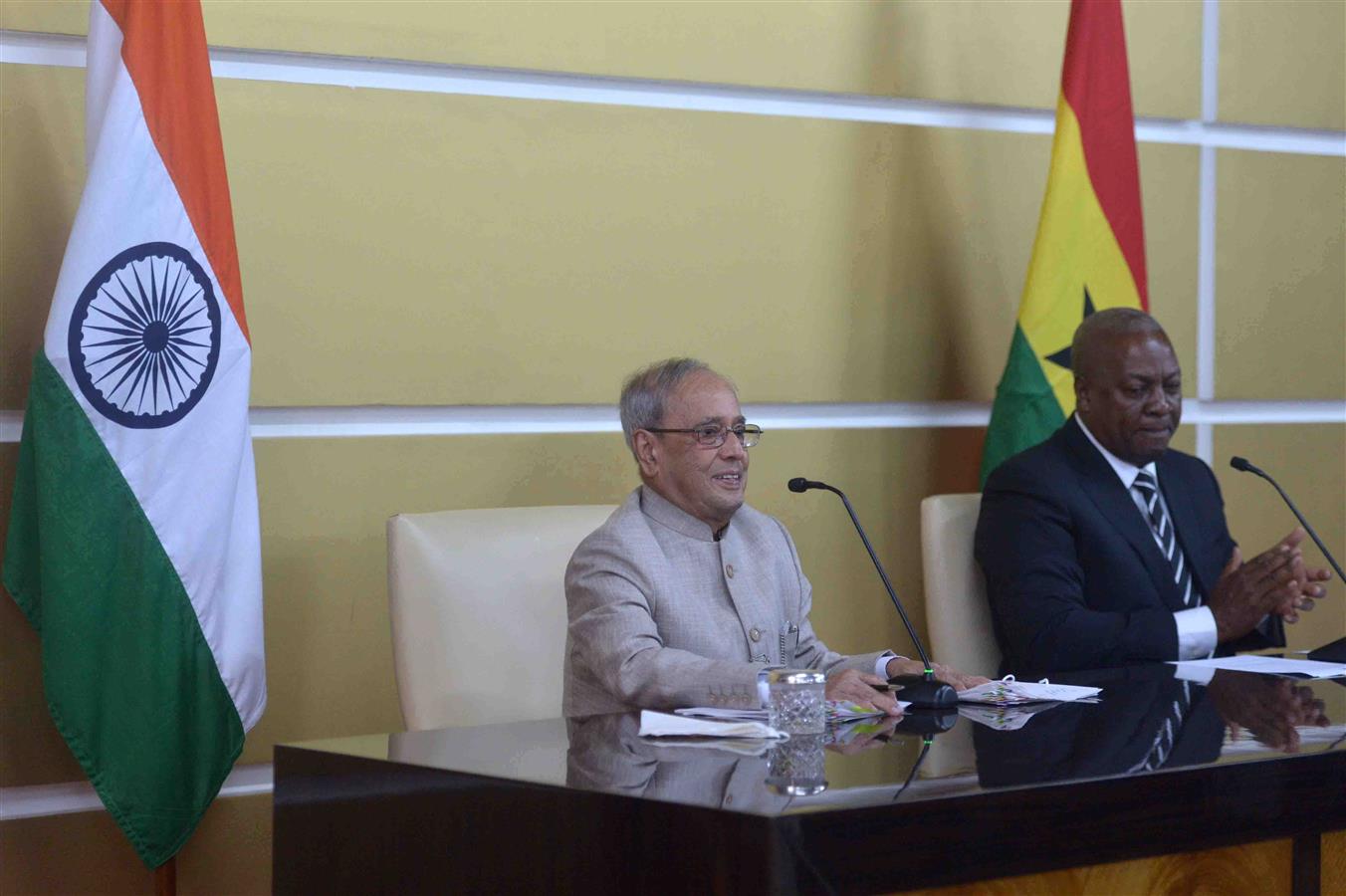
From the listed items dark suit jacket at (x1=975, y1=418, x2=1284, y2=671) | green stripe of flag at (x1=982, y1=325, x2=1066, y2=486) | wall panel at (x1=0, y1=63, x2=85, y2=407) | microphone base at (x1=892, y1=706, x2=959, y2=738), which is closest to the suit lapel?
dark suit jacket at (x1=975, y1=418, x2=1284, y2=671)

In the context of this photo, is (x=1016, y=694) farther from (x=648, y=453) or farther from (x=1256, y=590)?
(x=1256, y=590)

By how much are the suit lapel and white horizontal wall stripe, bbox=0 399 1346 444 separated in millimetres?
601

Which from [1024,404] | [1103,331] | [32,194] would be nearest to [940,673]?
[1103,331]

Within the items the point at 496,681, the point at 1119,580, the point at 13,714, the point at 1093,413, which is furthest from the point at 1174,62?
the point at 13,714

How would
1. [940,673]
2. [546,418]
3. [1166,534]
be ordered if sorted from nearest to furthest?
1. [940,673]
2. [1166,534]
3. [546,418]

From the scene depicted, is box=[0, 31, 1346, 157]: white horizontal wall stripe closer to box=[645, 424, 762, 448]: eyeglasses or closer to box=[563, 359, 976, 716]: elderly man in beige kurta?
box=[563, 359, 976, 716]: elderly man in beige kurta

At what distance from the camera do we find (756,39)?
363 cm

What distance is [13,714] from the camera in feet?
9.84

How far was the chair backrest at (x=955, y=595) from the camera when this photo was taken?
3.16 meters

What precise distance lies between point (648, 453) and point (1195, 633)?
1.18 metres

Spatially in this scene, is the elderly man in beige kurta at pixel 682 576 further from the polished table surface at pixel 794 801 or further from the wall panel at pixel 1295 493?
the wall panel at pixel 1295 493

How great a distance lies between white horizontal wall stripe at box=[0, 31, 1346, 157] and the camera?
315 centimetres

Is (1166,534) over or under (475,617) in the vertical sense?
over

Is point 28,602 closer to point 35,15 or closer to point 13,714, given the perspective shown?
point 13,714
